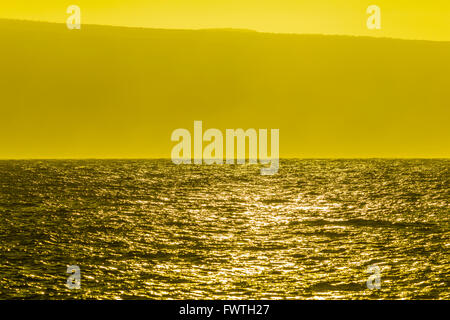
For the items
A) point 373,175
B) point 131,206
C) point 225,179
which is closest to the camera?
point 131,206

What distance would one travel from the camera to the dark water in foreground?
23906 mm

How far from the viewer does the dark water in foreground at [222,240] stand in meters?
23.9

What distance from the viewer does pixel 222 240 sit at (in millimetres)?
34500

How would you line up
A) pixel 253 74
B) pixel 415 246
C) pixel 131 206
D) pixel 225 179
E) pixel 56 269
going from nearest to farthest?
pixel 56 269 → pixel 415 246 → pixel 131 206 → pixel 225 179 → pixel 253 74

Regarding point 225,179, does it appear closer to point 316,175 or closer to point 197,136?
point 316,175

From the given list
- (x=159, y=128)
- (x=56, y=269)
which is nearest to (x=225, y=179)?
(x=56, y=269)

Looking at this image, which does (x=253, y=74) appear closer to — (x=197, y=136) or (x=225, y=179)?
(x=197, y=136)

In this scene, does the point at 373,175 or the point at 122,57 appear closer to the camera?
the point at 373,175

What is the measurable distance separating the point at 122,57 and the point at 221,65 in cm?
2317

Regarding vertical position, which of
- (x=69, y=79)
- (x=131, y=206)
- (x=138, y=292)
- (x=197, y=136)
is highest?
(x=69, y=79)

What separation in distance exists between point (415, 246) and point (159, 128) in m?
118

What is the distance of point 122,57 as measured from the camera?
156 metres
